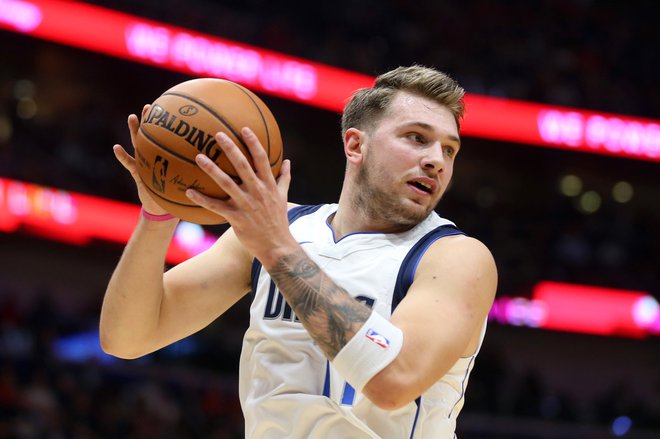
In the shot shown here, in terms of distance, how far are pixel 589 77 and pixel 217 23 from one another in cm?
742

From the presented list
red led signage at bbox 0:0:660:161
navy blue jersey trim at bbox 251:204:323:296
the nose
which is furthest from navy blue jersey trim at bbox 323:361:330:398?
red led signage at bbox 0:0:660:161

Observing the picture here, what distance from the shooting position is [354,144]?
135 inches

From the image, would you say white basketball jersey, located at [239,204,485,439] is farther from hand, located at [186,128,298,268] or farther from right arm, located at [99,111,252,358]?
hand, located at [186,128,298,268]

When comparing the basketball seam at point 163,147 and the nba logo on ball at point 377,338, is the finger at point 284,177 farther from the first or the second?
the nba logo on ball at point 377,338

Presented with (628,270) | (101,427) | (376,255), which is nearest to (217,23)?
(101,427)

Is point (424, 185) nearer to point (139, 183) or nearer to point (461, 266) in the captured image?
point (461, 266)

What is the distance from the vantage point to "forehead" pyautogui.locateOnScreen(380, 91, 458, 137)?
3.19m

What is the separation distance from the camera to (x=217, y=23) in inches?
575

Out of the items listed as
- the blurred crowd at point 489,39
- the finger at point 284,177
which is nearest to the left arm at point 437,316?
the finger at point 284,177

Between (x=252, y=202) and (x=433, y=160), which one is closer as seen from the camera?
(x=252, y=202)

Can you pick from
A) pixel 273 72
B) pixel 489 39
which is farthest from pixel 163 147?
pixel 489 39

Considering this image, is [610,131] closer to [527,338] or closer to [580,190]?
[580,190]

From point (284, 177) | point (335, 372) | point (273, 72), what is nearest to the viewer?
point (284, 177)

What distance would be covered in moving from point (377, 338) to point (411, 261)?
1.82 ft
